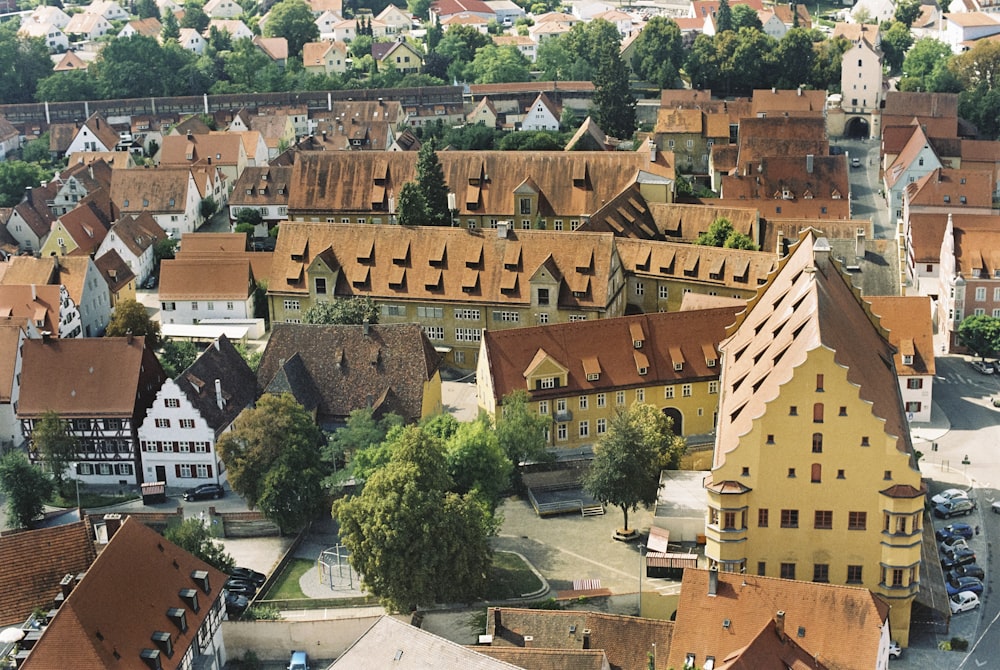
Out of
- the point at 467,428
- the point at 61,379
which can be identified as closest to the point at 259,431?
the point at 467,428

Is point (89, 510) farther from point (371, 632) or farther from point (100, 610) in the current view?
point (371, 632)

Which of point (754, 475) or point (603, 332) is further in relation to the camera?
point (603, 332)

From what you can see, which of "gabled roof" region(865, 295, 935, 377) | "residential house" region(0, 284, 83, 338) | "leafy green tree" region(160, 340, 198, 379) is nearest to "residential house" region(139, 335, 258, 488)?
"leafy green tree" region(160, 340, 198, 379)

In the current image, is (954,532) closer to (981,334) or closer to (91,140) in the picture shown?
(981,334)

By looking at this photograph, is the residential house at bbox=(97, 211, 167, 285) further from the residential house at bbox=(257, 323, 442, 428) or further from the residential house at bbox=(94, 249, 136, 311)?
the residential house at bbox=(257, 323, 442, 428)

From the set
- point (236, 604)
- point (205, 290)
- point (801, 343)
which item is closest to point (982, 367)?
point (801, 343)

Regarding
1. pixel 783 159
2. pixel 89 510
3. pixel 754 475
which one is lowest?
pixel 89 510
